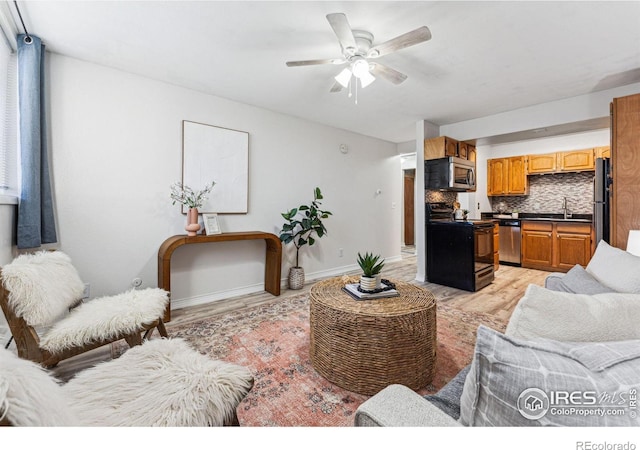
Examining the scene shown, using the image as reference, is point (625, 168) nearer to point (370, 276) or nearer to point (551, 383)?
point (370, 276)

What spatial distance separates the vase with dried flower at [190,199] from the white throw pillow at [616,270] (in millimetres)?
3239

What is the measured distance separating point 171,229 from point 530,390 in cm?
316

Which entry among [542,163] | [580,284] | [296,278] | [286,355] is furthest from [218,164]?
[542,163]

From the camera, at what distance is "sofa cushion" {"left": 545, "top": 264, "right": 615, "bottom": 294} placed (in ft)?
5.00

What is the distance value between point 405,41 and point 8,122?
3005 mm

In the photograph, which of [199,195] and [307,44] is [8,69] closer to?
[199,195]

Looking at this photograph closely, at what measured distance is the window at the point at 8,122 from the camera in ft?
6.60

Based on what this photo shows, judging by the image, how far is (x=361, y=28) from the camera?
1938 mm

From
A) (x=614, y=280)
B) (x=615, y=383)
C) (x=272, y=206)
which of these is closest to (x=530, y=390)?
(x=615, y=383)

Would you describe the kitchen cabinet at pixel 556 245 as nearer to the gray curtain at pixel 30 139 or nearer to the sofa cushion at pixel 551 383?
the sofa cushion at pixel 551 383

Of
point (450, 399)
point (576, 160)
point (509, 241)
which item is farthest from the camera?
point (509, 241)

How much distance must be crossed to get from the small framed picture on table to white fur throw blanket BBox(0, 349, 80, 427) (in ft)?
7.66

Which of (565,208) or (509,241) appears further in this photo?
(509,241)

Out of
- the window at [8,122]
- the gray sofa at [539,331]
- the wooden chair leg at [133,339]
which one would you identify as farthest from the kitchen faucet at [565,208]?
the window at [8,122]
